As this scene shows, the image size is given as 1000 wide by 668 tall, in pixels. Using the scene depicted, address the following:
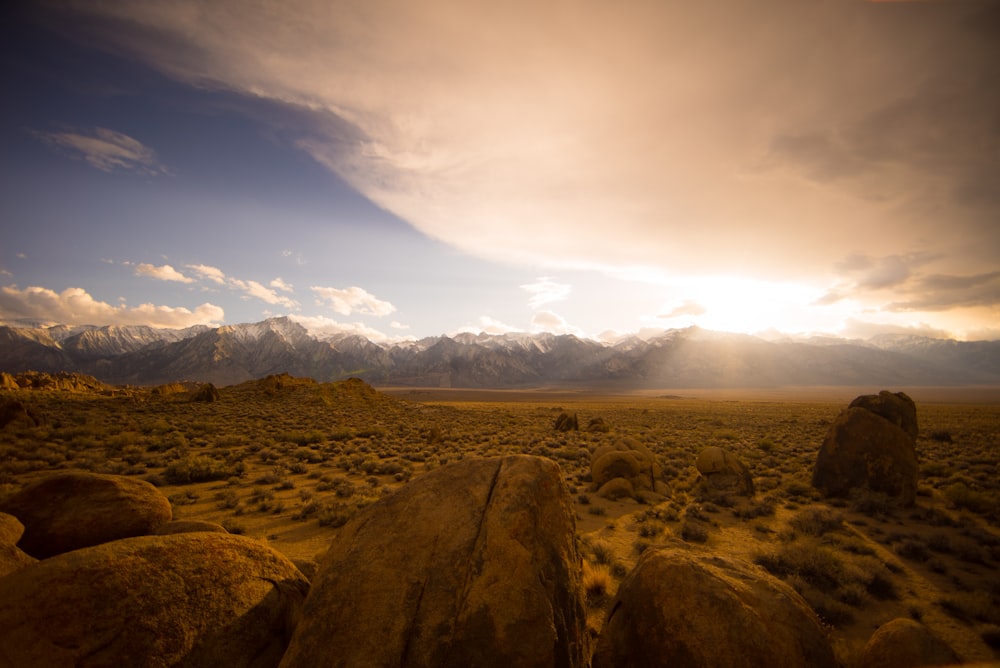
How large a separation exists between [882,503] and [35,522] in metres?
21.1

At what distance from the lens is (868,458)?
13984 millimetres

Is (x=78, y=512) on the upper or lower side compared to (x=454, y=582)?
lower

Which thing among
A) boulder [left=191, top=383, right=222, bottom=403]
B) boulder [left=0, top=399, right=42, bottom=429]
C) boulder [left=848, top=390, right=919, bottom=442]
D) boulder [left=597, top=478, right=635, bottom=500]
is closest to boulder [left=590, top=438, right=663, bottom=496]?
boulder [left=597, top=478, right=635, bottom=500]

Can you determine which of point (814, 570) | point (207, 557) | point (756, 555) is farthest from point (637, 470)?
point (207, 557)

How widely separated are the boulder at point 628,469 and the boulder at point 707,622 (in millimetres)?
10777

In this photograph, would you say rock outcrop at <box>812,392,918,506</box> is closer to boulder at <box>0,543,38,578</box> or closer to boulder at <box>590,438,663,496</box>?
boulder at <box>590,438,663,496</box>

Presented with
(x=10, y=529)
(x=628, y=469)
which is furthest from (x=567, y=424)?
(x=10, y=529)

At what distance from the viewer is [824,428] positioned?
36.7m

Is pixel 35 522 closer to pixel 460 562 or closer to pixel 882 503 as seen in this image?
pixel 460 562

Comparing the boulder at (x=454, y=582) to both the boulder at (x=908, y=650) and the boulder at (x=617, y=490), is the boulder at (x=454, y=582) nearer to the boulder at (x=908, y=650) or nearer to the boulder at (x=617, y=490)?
the boulder at (x=908, y=650)

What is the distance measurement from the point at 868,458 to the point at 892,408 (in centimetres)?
342

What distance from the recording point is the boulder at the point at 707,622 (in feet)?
12.5

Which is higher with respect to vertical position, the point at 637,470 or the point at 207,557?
the point at 207,557

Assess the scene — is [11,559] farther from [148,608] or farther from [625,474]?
[625,474]
